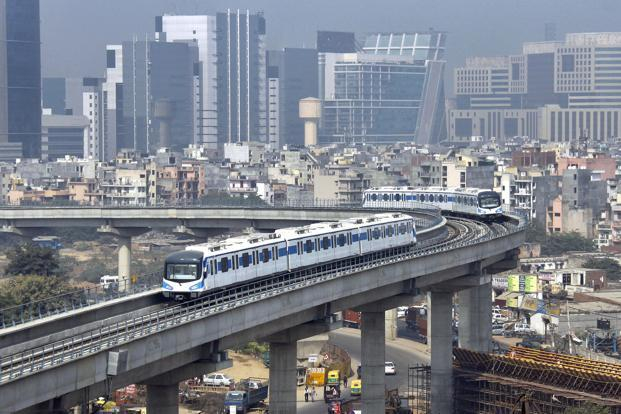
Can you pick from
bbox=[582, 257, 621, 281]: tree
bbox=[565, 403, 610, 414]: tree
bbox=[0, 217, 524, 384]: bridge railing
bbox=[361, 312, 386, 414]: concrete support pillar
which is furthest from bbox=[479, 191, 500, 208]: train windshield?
bbox=[565, 403, 610, 414]: tree

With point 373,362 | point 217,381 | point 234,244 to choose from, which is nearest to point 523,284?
point 217,381

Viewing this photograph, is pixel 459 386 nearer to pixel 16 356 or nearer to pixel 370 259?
pixel 370 259

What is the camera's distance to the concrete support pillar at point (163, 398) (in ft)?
181

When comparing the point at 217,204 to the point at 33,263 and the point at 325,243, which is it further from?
the point at 325,243

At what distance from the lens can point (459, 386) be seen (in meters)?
83.4

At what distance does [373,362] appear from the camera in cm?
7656

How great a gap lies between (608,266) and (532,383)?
65.0 metres

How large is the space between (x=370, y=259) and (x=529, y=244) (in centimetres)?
7904

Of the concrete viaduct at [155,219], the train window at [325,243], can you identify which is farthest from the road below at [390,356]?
the train window at [325,243]

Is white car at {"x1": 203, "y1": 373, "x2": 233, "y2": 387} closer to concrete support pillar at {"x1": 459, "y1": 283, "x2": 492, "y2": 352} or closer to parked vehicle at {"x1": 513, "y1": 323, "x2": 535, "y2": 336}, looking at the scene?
concrete support pillar at {"x1": 459, "y1": 283, "x2": 492, "y2": 352}

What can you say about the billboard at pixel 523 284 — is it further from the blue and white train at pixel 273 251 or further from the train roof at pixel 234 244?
the train roof at pixel 234 244

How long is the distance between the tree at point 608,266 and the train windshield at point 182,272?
83.9 meters

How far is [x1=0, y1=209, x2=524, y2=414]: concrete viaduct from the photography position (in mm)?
45406

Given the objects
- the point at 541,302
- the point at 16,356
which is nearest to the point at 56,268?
the point at 541,302
